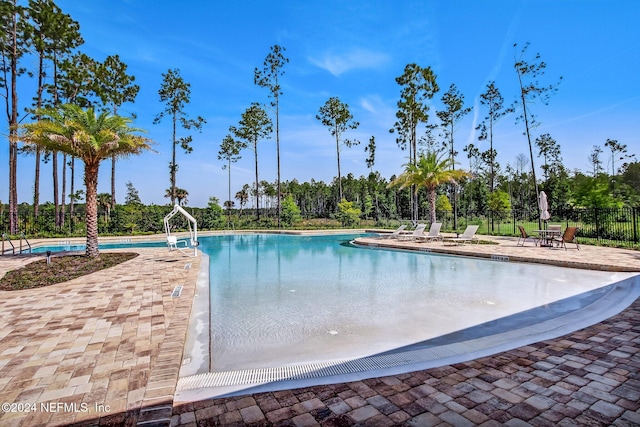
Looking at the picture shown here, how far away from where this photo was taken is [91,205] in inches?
382

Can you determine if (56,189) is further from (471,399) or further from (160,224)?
(471,399)

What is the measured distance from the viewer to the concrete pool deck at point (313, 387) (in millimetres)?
2045

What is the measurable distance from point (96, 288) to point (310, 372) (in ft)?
16.8

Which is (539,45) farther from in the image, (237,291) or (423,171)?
(237,291)

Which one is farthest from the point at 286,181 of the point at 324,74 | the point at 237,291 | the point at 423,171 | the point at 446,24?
the point at 237,291

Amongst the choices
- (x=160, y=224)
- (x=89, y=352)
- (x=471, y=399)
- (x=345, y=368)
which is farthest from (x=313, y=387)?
(x=160, y=224)

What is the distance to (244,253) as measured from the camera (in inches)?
500

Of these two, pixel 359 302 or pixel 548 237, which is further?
pixel 548 237

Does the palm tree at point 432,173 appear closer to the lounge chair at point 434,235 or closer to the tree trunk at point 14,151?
the lounge chair at point 434,235

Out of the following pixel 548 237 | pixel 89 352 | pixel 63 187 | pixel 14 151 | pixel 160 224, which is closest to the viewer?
pixel 89 352

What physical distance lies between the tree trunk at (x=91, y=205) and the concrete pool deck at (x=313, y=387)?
20.4 feet

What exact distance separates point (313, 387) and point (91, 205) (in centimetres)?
1011


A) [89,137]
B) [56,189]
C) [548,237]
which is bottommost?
[548,237]

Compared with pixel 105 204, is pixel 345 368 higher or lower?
lower
